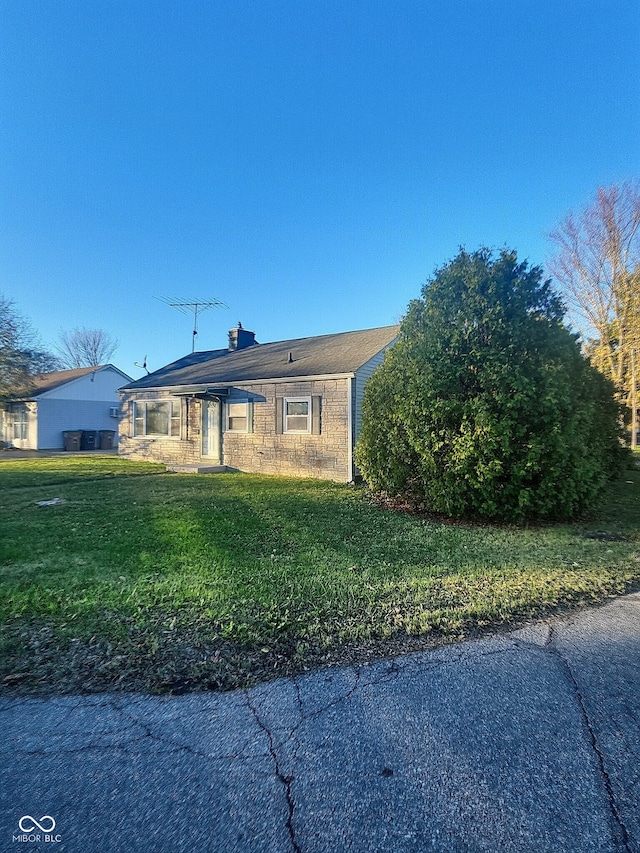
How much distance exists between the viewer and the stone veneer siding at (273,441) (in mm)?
11078

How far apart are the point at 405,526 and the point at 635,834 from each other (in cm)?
510

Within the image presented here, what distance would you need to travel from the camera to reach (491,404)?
659 centimetres

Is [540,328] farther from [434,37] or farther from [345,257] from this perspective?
[345,257]

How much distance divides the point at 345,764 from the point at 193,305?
912 inches

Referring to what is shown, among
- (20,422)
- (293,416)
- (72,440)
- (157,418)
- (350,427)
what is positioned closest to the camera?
(350,427)

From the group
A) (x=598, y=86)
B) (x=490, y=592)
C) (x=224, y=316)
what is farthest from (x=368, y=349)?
(x=224, y=316)

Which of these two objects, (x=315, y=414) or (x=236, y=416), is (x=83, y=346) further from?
(x=315, y=414)

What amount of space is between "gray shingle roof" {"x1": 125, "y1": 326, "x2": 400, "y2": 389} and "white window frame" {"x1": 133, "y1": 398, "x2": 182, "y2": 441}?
62cm

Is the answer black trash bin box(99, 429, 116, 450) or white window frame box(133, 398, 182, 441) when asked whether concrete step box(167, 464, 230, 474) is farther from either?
black trash bin box(99, 429, 116, 450)

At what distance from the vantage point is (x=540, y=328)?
6688mm

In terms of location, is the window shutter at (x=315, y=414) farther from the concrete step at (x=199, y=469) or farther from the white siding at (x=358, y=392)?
the concrete step at (x=199, y=469)

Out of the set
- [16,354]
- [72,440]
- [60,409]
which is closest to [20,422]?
[60,409]

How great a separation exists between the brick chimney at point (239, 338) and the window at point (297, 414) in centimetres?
696

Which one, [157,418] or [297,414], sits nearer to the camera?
[297,414]
